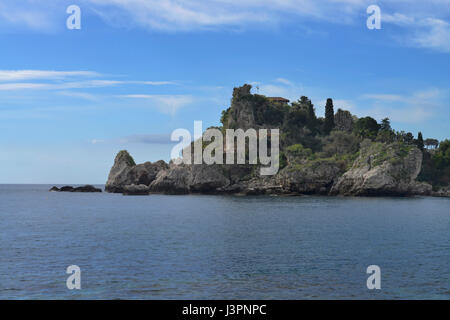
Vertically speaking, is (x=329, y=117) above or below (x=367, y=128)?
above

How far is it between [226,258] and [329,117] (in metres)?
133

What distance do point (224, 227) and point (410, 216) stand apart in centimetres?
3215

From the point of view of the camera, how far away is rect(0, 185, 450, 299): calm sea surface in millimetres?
26844

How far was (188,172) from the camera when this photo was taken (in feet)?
459

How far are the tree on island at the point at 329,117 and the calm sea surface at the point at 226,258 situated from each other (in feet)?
326

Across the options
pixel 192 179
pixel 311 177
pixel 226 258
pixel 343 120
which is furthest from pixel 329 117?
pixel 226 258

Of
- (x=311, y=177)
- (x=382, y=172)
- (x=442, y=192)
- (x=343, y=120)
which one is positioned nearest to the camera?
(x=382, y=172)

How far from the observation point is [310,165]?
132 m

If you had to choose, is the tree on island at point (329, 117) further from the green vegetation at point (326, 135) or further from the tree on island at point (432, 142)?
the tree on island at point (432, 142)

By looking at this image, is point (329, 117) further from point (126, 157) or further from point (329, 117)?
point (126, 157)

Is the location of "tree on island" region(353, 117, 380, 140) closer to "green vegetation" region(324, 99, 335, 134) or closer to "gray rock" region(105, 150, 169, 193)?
"green vegetation" region(324, 99, 335, 134)

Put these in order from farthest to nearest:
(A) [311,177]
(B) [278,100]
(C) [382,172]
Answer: (B) [278,100]
(A) [311,177]
(C) [382,172]
